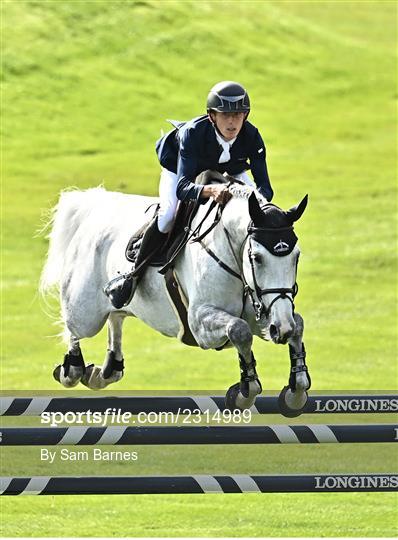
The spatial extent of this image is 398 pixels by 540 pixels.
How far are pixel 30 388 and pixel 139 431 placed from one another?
447 inches

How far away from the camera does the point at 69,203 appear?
9.47m

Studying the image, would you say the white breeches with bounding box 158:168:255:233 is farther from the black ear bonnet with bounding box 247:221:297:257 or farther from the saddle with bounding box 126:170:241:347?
the black ear bonnet with bounding box 247:221:297:257

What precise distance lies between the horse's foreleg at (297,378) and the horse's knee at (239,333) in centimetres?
23

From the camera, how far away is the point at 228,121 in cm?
705

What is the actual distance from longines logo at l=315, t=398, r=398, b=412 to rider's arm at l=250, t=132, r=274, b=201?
4.56 ft

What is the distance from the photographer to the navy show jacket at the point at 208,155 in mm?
7129

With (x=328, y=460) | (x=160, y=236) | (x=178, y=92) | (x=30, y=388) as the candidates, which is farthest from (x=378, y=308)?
(x=160, y=236)

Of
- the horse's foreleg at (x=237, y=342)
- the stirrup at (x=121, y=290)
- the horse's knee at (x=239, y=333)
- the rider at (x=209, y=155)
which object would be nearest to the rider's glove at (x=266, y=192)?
the rider at (x=209, y=155)

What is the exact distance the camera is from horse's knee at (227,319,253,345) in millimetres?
6699

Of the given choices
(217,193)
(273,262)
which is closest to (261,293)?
(273,262)

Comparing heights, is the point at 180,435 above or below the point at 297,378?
below

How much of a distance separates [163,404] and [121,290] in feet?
2.64

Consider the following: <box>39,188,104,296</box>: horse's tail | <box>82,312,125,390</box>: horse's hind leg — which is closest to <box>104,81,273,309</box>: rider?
<box>82,312,125,390</box>: horse's hind leg

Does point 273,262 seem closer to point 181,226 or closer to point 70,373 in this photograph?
point 181,226
